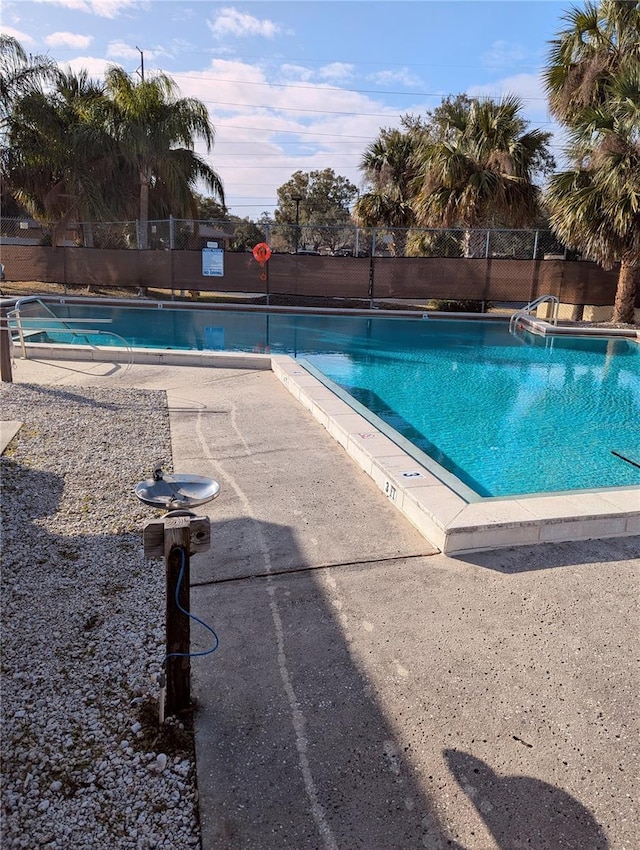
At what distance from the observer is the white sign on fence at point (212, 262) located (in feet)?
58.1

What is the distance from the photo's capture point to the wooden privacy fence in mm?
16703

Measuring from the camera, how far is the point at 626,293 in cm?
1509

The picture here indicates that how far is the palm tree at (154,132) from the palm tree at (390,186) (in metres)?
5.93

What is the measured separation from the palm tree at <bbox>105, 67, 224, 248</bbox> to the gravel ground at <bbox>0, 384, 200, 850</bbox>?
675 inches

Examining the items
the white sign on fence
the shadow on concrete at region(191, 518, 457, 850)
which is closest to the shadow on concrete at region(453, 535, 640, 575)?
the shadow on concrete at region(191, 518, 457, 850)

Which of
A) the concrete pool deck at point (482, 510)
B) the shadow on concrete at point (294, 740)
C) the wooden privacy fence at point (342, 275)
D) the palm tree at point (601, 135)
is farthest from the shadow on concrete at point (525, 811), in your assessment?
the wooden privacy fence at point (342, 275)

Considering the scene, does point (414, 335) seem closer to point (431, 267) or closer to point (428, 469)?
point (431, 267)

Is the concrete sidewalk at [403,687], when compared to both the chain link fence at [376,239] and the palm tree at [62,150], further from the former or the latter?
the palm tree at [62,150]

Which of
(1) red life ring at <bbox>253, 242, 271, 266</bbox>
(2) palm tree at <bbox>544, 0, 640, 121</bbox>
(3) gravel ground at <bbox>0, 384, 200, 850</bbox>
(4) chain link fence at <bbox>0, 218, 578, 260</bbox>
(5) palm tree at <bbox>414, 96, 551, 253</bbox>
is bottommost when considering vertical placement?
(3) gravel ground at <bbox>0, 384, 200, 850</bbox>

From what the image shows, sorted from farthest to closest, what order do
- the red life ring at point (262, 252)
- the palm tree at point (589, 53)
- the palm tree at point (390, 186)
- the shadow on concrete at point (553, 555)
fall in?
the palm tree at point (390, 186) < the red life ring at point (262, 252) < the palm tree at point (589, 53) < the shadow on concrete at point (553, 555)

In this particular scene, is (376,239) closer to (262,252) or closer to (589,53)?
(262,252)

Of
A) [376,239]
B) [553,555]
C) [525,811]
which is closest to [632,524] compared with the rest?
[553,555]

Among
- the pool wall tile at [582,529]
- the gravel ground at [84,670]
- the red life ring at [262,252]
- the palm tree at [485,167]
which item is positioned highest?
the palm tree at [485,167]

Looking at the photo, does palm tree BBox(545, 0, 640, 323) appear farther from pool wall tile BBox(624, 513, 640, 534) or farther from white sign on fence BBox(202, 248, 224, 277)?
pool wall tile BBox(624, 513, 640, 534)
